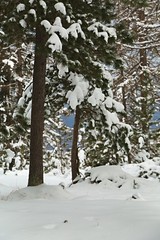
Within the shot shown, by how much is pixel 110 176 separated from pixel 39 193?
306 centimetres

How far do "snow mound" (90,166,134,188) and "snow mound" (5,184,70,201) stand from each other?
2.27 m

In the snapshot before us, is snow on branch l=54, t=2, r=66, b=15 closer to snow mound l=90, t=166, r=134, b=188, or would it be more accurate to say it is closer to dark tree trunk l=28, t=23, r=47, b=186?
dark tree trunk l=28, t=23, r=47, b=186

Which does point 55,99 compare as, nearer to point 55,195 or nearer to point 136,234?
point 55,195

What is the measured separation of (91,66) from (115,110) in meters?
2.38

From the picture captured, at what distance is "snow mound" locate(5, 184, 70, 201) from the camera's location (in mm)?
7453

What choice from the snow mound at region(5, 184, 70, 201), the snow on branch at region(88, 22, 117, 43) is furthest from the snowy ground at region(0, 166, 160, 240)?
the snow on branch at region(88, 22, 117, 43)

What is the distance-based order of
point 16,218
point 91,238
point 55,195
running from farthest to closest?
point 55,195, point 16,218, point 91,238

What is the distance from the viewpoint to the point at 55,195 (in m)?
7.59

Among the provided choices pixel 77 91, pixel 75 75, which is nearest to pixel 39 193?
pixel 77 91

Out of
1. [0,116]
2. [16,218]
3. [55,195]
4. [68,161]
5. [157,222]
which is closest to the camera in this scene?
[157,222]

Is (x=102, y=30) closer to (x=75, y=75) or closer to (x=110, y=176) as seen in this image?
(x=75, y=75)

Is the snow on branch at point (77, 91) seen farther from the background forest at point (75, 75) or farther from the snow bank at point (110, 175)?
the snow bank at point (110, 175)

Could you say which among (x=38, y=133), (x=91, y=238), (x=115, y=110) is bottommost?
(x=91, y=238)

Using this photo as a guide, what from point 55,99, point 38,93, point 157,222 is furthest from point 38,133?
point 157,222
